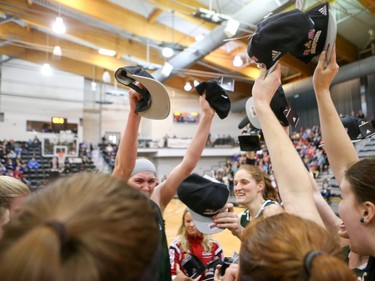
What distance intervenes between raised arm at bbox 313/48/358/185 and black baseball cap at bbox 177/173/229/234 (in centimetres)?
50

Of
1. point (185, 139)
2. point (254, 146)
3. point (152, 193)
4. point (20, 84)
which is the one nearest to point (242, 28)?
point (254, 146)

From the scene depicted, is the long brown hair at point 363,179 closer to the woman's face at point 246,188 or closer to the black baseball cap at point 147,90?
the black baseball cap at point 147,90

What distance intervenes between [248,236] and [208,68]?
672 inches

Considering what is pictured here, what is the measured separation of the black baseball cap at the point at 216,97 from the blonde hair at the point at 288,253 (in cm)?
107

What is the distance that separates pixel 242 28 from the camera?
32.6ft

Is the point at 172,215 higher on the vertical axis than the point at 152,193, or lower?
lower

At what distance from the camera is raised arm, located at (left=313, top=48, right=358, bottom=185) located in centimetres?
136

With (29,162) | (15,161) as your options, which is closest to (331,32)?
(15,161)

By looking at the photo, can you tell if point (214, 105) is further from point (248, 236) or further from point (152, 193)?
point (248, 236)

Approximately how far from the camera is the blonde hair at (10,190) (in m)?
1.36

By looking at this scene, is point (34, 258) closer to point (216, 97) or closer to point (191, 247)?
point (216, 97)

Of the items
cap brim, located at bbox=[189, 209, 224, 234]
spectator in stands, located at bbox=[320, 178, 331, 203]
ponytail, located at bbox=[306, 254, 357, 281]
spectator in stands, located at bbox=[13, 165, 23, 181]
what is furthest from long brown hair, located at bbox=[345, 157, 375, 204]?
spectator in stands, located at bbox=[13, 165, 23, 181]

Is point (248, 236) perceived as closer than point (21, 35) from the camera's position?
Yes

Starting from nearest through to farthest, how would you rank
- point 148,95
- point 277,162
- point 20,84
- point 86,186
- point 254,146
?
point 86,186, point 277,162, point 148,95, point 254,146, point 20,84
